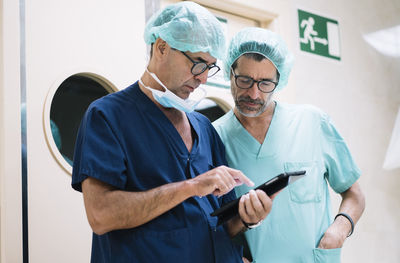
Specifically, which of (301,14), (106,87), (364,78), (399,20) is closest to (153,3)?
(106,87)

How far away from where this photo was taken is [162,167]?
1.29 metres

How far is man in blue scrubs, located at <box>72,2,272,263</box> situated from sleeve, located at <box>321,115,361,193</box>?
48 cm

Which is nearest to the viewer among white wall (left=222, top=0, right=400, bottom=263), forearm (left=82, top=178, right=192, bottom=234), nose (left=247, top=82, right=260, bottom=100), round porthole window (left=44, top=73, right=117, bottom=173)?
forearm (left=82, top=178, right=192, bottom=234)

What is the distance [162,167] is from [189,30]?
38cm

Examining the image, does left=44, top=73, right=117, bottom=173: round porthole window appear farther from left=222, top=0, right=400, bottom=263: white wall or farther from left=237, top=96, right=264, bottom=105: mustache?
left=222, top=0, right=400, bottom=263: white wall

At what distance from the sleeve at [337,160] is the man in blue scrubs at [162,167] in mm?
484

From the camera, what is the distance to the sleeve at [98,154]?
117cm

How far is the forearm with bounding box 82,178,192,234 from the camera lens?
115cm

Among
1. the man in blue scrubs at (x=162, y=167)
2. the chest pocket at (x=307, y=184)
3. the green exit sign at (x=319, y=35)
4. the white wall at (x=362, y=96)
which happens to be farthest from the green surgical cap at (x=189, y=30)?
the green exit sign at (x=319, y=35)

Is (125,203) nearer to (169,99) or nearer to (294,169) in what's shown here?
(169,99)

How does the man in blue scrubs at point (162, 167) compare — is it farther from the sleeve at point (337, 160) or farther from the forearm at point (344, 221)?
the sleeve at point (337, 160)

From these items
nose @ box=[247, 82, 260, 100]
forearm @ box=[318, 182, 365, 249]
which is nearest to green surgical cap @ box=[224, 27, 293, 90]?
nose @ box=[247, 82, 260, 100]

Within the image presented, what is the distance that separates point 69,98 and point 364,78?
6.68 ft

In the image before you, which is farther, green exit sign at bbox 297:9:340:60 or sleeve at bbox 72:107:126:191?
green exit sign at bbox 297:9:340:60
